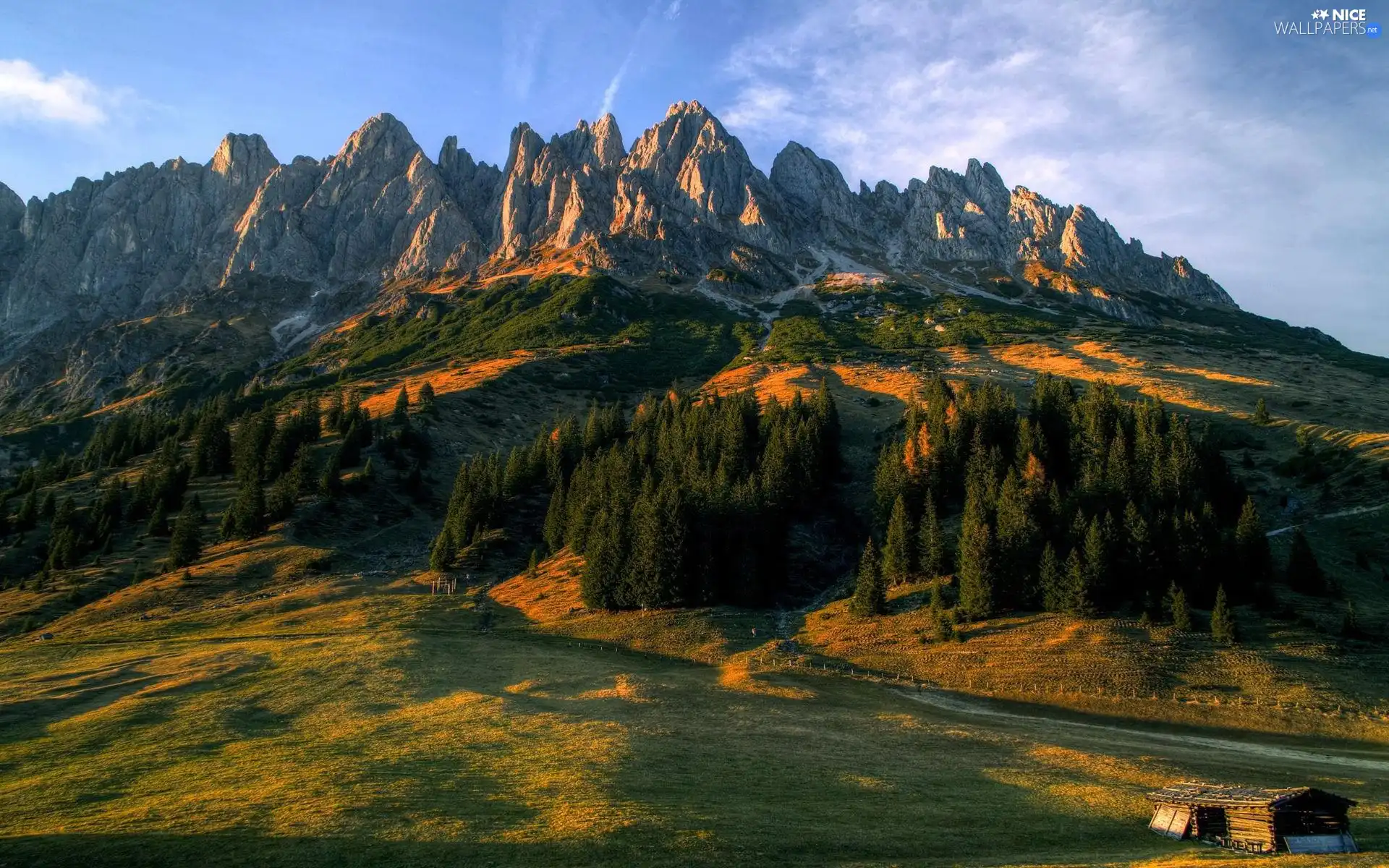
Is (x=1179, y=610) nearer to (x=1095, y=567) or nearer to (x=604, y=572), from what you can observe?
(x=1095, y=567)

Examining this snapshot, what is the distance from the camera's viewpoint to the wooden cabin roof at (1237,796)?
2595 centimetres

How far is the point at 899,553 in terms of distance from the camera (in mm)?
81500

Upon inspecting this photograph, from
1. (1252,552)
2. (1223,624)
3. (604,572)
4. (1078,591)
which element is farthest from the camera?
Answer: (604,572)

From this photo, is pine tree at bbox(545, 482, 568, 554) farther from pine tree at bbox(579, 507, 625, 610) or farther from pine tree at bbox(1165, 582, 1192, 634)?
pine tree at bbox(1165, 582, 1192, 634)

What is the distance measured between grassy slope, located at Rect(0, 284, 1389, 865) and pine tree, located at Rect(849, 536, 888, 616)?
178 cm

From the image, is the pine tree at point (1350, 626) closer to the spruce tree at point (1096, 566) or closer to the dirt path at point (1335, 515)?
the spruce tree at point (1096, 566)

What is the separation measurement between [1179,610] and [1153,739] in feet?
69.7

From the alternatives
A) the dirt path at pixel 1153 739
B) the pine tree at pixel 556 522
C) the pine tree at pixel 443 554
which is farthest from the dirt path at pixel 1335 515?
the pine tree at pixel 443 554

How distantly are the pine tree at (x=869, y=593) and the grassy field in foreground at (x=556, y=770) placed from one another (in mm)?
17068

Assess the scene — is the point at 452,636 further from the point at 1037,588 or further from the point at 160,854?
the point at 1037,588

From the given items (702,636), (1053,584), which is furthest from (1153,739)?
(702,636)

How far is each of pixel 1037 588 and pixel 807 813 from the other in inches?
2035

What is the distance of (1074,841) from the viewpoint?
26141mm

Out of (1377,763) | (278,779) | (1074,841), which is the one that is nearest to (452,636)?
(278,779)
